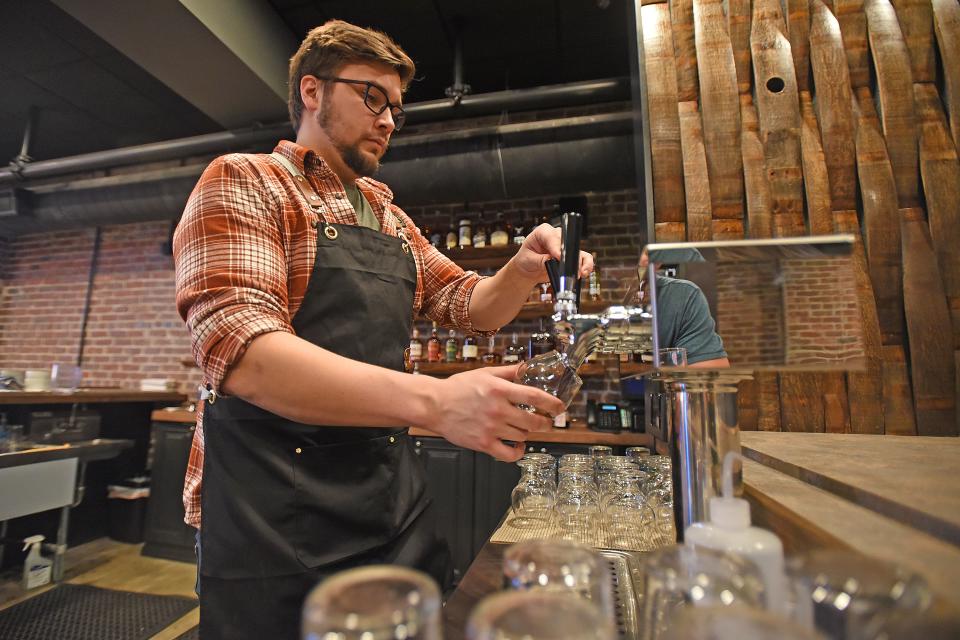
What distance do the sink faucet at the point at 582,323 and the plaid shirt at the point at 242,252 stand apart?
1.55 feet

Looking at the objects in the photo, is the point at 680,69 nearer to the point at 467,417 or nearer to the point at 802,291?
the point at 802,291

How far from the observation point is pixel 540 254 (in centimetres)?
122

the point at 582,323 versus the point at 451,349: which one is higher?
the point at 451,349

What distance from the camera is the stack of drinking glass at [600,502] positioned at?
1.00 m

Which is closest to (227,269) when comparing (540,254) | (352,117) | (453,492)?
(352,117)

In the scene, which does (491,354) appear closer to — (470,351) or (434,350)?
(470,351)

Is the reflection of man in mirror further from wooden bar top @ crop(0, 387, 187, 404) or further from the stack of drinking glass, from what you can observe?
wooden bar top @ crop(0, 387, 187, 404)

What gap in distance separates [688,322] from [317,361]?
55 cm

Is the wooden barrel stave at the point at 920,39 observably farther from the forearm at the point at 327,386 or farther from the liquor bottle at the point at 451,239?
the liquor bottle at the point at 451,239

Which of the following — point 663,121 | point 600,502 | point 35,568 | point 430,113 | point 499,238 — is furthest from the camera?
point 499,238

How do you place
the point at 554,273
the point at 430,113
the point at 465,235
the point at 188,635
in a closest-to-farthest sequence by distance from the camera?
the point at 554,273 → the point at 188,635 → the point at 430,113 → the point at 465,235

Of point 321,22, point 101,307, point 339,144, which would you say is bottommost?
point 339,144

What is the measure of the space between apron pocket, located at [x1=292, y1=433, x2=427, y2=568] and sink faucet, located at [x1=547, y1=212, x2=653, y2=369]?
1.78ft

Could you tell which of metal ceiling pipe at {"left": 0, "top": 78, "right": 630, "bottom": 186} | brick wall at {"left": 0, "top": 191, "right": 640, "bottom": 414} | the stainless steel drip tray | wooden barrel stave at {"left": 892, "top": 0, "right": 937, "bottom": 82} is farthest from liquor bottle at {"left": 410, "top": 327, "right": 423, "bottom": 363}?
Result: wooden barrel stave at {"left": 892, "top": 0, "right": 937, "bottom": 82}
